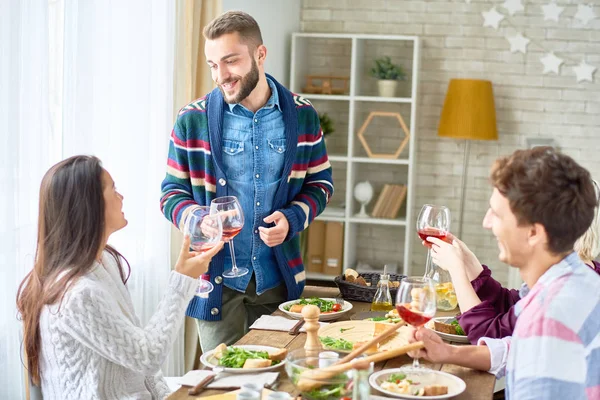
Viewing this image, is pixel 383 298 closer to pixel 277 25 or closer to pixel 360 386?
pixel 360 386

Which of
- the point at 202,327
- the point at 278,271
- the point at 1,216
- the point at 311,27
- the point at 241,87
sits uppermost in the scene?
the point at 311,27

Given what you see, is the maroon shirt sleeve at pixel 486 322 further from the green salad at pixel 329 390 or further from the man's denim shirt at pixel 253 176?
the man's denim shirt at pixel 253 176

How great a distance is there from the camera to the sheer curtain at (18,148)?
99.4 inches

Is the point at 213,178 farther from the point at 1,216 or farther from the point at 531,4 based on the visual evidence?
the point at 531,4

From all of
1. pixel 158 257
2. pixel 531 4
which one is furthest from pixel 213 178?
pixel 531 4

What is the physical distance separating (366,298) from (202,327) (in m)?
0.57

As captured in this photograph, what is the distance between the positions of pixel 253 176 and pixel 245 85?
1.01ft

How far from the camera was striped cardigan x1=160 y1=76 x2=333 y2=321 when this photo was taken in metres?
2.66

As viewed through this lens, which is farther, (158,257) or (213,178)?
(158,257)

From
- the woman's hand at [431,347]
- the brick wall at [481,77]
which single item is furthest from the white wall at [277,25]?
the woman's hand at [431,347]

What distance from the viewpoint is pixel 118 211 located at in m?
2.11

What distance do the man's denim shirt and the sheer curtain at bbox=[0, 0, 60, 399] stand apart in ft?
2.11

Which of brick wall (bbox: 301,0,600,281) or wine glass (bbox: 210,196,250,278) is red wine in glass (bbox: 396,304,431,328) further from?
brick wall (bbox: 301,0,600,281)

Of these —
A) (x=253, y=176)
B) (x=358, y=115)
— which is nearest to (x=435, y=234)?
(x=253, y=176)
